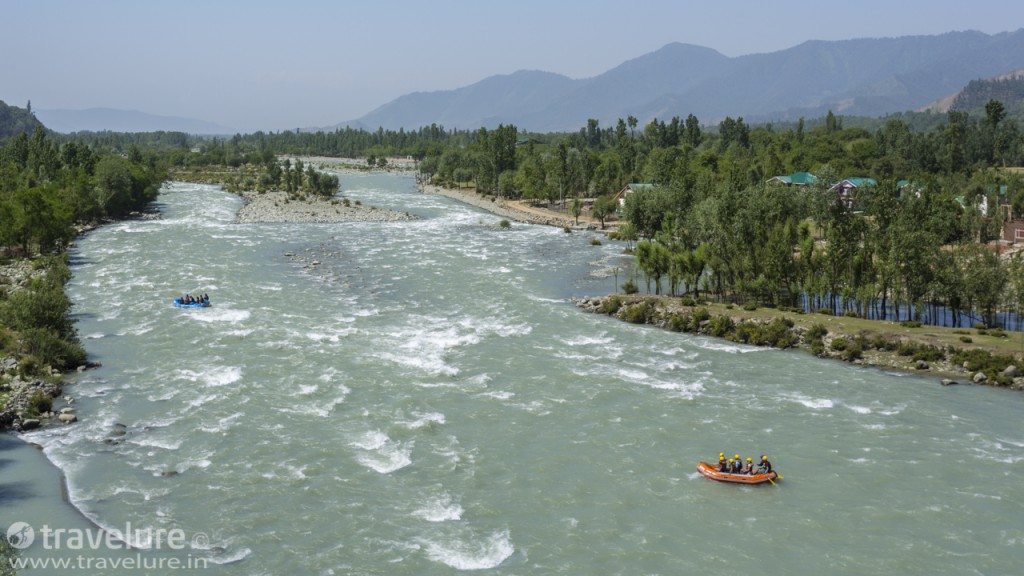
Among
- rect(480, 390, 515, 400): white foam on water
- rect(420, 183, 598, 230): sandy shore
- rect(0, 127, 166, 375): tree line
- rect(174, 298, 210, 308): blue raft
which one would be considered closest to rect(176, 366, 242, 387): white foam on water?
rect(0, 127, 166, 375): tree line

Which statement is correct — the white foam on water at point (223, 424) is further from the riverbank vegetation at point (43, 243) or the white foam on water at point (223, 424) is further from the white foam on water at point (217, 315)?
the white foam on water at point (217, 315)

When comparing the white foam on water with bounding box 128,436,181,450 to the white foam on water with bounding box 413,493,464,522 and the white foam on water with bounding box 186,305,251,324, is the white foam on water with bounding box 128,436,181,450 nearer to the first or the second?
the white foam on water with bounding box 413,493,464,522

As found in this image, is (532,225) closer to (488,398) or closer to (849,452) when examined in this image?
(488,398)

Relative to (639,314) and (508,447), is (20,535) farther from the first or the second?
(639,314)

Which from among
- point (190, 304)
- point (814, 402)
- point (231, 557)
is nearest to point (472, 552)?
point (231, 557)

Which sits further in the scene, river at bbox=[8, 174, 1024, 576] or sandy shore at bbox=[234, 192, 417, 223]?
sandy shore at bbox=[234, 192, 417, 223]

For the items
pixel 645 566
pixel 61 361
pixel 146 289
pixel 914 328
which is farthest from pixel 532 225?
pixel 645 566
